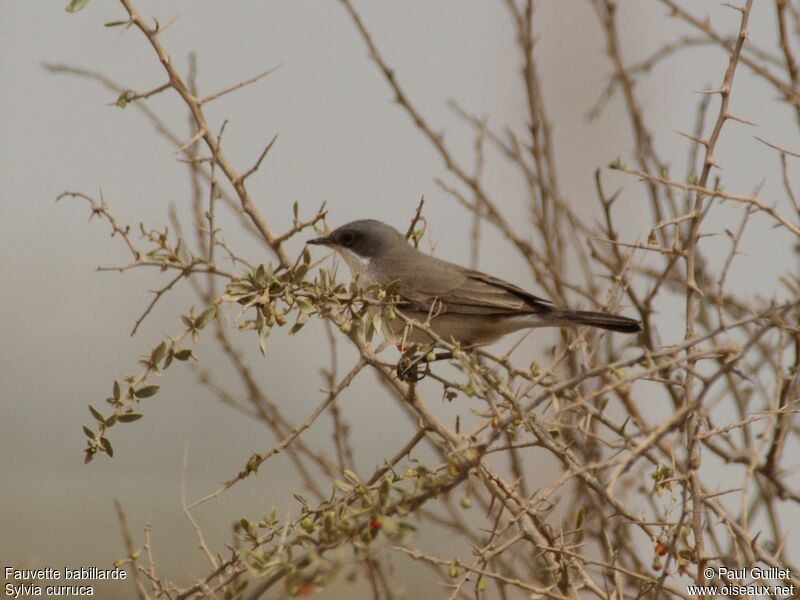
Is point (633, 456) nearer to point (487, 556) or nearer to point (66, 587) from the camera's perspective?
point (487, 556)

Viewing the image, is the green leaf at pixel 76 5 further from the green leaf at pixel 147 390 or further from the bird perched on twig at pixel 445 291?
the bird perched on twig at pixel 445 291

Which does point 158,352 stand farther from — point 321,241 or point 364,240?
point 364,240

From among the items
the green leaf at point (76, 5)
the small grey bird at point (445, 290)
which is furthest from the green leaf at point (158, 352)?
the small grey bird at point (445, 290)

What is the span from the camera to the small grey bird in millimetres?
4633

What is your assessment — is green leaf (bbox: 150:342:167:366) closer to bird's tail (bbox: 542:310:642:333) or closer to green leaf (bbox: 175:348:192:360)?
green leaf (bbox: 175:348:192:360)

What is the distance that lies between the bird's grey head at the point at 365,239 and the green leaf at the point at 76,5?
2650 millimetres

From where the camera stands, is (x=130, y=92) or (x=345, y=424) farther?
(x=345, y=424)

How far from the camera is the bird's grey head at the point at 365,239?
17.4 feet

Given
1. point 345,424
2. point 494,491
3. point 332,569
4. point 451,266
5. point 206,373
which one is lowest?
point 332,569

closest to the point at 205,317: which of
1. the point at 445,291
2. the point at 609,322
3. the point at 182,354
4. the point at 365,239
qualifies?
the point at 182,354

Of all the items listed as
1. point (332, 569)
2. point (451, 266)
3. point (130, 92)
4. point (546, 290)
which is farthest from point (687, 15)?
point (332, 569)

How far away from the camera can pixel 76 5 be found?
269cm

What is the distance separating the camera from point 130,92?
9.11 ft

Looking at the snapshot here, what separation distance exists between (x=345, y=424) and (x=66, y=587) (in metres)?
1.67
